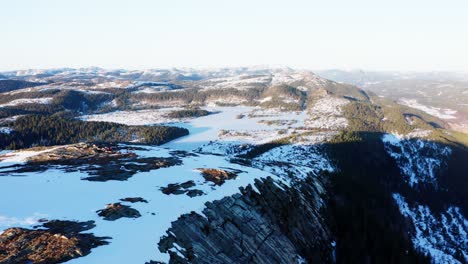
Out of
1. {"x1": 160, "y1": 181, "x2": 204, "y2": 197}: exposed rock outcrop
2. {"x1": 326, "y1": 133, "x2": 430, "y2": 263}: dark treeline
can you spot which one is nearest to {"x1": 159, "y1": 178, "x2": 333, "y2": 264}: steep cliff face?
{"x1": 160, "y1": 181, "x2": 204, "y2": 197}: exposed rock outcrop

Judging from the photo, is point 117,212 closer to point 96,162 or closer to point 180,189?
point 180,189

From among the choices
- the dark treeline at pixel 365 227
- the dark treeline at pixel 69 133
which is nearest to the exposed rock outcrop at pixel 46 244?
the dark treeline at pixel 365 227

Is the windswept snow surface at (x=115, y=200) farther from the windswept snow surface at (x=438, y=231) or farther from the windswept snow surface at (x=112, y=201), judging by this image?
the windswept snow surface at (x=438, y=231)

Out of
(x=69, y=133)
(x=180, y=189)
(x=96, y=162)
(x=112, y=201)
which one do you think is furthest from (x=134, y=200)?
(x=69, y=133)

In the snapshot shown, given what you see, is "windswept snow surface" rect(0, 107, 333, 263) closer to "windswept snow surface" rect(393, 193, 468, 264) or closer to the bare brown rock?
the bare brown rock

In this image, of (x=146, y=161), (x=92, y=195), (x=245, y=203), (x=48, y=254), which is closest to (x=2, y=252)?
(x=48, y=254)
